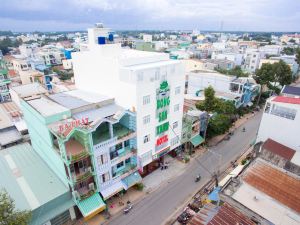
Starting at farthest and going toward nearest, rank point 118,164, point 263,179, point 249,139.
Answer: point 249,139 < point 118,164 < point 263,179

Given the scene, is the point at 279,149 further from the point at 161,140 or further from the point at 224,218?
the point at 161,140

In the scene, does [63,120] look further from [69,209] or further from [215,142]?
[215,142]

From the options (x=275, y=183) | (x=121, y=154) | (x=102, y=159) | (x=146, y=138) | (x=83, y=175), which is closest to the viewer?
(x=275, y=183)

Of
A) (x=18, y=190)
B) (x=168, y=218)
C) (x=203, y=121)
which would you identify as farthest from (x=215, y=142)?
(x=18, y=190)

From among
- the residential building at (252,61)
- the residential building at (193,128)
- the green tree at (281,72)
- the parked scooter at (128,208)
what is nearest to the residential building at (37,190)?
the parked scooter at (128,208)

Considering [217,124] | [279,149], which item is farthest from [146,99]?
[279,149]

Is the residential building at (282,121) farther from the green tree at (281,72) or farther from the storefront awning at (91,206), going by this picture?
the green tree at (281,72)
